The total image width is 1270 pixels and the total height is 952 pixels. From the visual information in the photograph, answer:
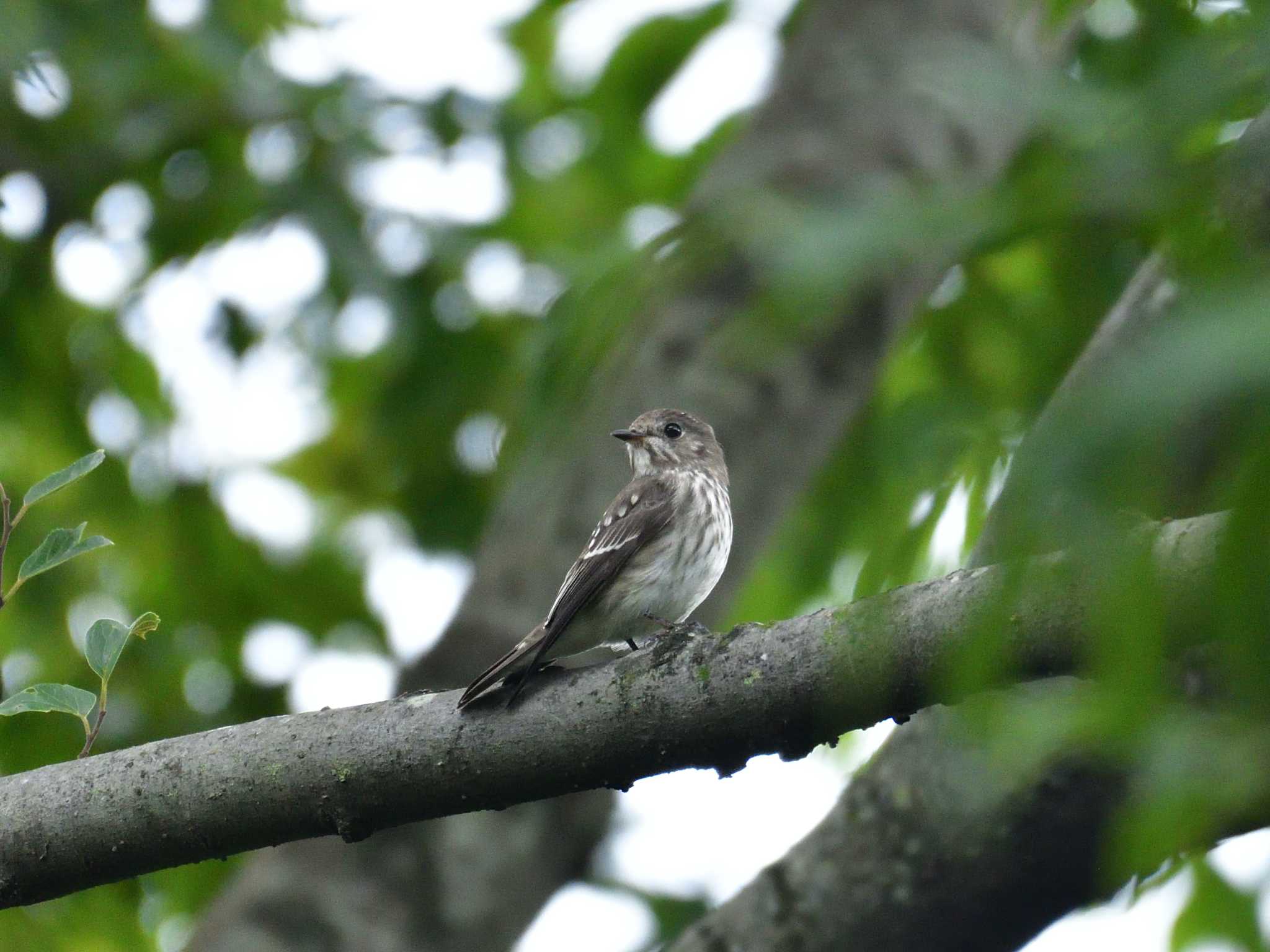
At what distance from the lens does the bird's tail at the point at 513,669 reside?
3.05 meters

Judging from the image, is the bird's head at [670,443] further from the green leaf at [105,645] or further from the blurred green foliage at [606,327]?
the green leaf at [105,645]

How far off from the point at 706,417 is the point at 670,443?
604 millimetres

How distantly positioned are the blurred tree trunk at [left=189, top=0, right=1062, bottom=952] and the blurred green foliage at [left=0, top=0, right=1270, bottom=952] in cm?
40

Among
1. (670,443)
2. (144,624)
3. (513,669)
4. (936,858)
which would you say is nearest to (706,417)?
(670,443)

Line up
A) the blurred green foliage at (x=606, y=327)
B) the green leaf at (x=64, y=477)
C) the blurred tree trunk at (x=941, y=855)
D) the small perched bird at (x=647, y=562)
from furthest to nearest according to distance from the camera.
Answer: the small perched bird at (x=647, y=562)
the blurred tree trunk at (x=941, y=855)
the green leaf at (x=64, y=477)
the blurred green foliage at (x=606, y=327)

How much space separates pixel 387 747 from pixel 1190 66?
2.13 m

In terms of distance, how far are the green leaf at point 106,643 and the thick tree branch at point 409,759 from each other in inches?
13.6

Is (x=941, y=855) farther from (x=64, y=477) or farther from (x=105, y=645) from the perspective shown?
(x=64, y=477)

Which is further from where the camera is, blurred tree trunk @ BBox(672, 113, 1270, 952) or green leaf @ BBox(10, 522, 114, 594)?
blurred tree trunk @ BBox(672, 113, 1270, 952)

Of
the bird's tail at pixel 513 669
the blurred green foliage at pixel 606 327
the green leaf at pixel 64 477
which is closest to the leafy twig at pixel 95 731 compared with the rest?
the green leaf at pixel 64 477

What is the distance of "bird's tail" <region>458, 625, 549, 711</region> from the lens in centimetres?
305

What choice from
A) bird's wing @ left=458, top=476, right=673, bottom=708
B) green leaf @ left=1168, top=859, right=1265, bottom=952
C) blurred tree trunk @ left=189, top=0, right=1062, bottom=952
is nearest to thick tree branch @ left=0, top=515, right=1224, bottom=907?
bird's wing @ left=458, top=476, right=673, bottom=708

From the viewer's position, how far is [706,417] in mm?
6551

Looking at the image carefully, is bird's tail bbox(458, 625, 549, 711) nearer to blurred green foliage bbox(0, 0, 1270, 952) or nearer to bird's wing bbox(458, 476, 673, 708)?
bird's wing bbox(458, 476, 673, 708)
